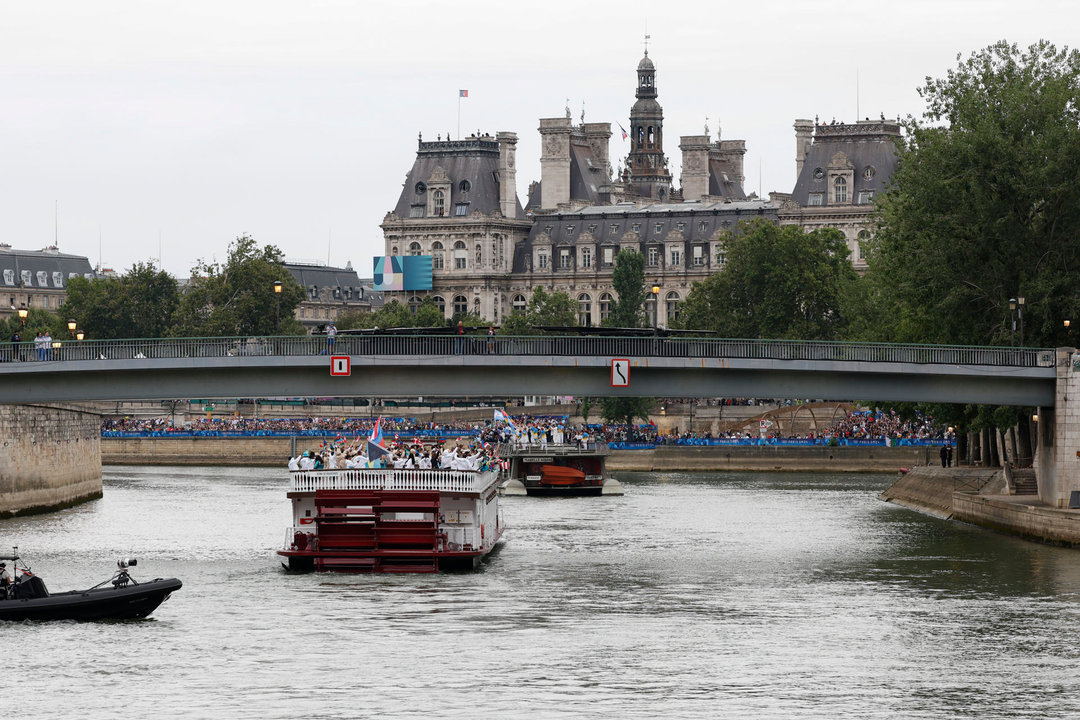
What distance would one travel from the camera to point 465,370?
69.8m

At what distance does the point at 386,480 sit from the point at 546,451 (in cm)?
5059

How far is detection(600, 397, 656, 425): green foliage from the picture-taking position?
160750 mm

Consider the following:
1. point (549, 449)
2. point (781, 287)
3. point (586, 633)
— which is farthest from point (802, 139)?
point (586, 633)

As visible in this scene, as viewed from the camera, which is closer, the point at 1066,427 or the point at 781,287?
the point at 1066,427

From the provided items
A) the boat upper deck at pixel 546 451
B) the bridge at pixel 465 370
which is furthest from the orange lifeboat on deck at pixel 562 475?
the bridge at pixel 465 370

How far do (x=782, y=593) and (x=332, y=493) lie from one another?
14149 millimetres

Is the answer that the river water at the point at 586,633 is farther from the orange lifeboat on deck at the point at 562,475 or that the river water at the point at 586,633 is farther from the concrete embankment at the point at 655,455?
the concrete embankment at the point at 655,455

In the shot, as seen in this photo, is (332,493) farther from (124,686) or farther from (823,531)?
(823,531)

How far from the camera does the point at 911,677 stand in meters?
46.7

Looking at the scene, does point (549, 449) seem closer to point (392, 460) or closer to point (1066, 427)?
point (1066, 427)

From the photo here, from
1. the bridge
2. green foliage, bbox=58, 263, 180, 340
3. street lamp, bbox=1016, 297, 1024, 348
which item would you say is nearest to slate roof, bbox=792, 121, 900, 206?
green foliage, bbox=58, 263, 180, 340

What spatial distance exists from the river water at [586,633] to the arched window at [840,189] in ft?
352

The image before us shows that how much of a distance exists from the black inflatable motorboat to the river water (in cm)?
43

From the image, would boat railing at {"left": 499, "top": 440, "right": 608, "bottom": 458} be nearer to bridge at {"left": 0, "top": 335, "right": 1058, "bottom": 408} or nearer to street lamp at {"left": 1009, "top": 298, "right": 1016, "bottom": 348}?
street lamp at {"left": 1009, "top": 298, "right": 1016, "bottom": 348}
